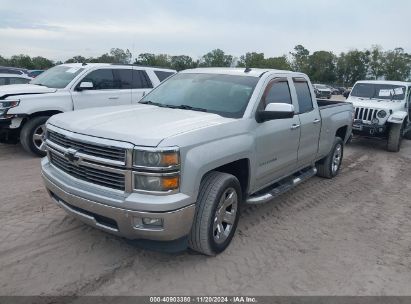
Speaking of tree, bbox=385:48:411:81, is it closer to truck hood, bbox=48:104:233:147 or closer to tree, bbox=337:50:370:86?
tree, bbox=337:50:370:86

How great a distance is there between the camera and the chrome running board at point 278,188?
4430mm

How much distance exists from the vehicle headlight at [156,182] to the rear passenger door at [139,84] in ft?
19.3

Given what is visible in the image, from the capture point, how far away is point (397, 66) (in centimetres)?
8044

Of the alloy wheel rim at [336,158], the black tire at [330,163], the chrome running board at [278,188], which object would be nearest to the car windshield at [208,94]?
the chrome running board at [278,188]

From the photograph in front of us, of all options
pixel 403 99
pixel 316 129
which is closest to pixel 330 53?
pixel 403 99

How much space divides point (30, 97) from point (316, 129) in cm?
539

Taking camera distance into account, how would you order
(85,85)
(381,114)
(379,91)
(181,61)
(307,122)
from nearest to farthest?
(307,122)
(85,85)
(381,114)
(379,91)
(181,61)

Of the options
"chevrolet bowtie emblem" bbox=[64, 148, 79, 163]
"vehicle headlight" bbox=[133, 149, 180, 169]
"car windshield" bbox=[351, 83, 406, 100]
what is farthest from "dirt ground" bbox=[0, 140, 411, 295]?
"car windshield" bbox=[351, 83, 406, 100]

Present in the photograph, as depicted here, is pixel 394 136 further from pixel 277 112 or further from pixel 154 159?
pixel 154 159

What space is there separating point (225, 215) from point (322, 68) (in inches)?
3465

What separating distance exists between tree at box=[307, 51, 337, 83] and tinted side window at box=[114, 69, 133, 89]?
81900 mm

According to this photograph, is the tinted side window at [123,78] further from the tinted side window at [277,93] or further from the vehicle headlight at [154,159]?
the vehicle headlight at [154,159]

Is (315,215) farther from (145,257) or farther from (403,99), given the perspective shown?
(403,99)

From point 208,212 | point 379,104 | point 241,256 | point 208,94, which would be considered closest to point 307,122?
point 208,94
